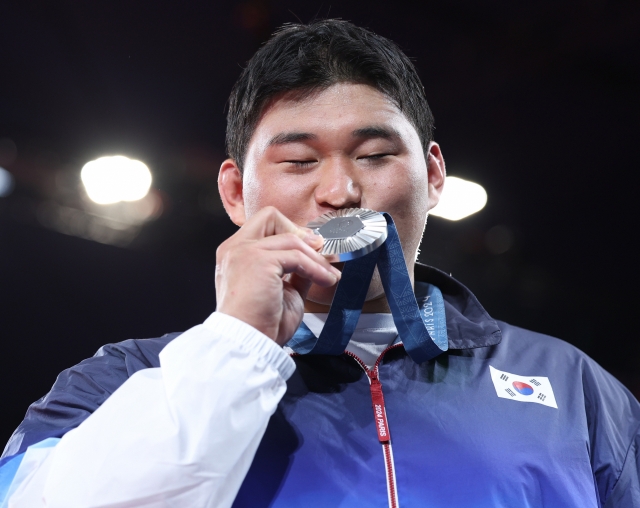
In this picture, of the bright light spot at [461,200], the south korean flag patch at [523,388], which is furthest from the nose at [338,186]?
the bright light spot at [461,200]

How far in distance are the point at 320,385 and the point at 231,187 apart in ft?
2.45

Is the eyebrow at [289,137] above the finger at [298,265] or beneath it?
above

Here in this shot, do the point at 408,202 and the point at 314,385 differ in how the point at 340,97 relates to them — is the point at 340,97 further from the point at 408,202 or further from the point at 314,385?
the point at 314,385

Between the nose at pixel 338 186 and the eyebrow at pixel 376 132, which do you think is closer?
the nose at pixel 338 186

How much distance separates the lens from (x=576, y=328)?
402 centimetres

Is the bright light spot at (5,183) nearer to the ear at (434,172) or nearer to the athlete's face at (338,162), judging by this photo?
the athlete's face at (338,162)

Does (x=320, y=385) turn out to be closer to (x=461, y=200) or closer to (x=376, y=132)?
(x=376, y=132)

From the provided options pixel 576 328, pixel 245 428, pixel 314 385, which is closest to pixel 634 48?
pixel 576 328

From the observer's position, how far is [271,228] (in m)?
1.26

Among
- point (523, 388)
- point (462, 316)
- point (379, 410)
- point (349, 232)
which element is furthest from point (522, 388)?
point (349, 232)

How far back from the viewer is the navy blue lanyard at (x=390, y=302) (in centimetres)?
149

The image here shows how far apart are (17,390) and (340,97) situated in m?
1.79

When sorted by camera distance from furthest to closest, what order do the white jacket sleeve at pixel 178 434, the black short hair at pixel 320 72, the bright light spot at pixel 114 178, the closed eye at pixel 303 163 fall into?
the bright light spot at pixel 114 178 < the black short hair at pixel 320 72 < the closed eye at pixel 303 163 < the white jacket sleeve at pixel 178 434

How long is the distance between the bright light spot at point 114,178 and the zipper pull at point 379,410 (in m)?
1.94
